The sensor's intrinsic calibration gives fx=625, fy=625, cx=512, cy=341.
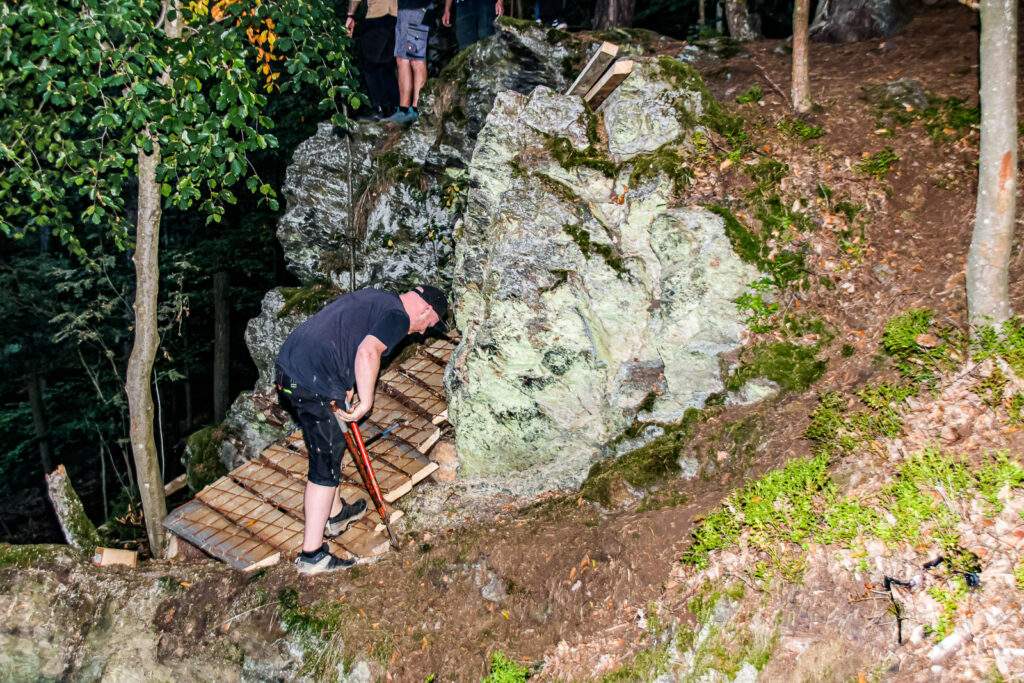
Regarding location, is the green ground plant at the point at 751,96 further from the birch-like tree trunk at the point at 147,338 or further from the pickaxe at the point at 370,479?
the birch-like tree trunk at the point at 147,338

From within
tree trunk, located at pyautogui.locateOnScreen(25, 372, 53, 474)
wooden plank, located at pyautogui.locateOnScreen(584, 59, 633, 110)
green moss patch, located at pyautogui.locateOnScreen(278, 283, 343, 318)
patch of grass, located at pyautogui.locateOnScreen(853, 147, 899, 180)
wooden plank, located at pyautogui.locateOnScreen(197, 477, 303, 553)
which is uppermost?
wooden plank, located at pyautogui.locateOnScreen(584, 59, 633, 110)

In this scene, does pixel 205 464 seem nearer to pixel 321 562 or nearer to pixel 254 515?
pixel 254 515

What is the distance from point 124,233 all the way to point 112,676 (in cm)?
385

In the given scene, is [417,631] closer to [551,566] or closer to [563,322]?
[551,566]

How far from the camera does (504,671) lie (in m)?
3.96

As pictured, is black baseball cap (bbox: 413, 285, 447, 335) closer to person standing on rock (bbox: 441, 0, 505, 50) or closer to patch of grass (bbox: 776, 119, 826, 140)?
patch of grass (bbox: 776, 119, 826, 140)

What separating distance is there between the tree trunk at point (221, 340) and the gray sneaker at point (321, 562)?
33.3 ft

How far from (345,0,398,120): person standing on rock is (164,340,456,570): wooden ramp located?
5.17 m

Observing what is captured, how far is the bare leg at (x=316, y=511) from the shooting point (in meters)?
4.79

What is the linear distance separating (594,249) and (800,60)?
284cm

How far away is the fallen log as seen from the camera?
5684 mm

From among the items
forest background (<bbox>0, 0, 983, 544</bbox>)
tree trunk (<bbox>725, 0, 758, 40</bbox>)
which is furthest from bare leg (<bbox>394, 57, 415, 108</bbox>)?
tree trunk (<bbox>725, 0, 758, 40</bbox>)

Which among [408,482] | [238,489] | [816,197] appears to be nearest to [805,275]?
[816,197]

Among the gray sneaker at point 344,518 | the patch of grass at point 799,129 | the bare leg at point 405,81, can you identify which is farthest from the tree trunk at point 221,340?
the patch of grass at point 799,129
